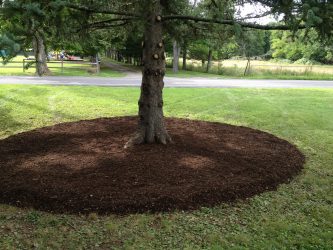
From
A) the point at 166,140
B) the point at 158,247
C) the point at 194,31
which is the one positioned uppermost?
the point at 194,31

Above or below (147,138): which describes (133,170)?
below

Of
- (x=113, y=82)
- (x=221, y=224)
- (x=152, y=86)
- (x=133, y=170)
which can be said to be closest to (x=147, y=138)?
(x=152, y=86)

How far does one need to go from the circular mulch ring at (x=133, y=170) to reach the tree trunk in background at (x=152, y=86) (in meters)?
0.25

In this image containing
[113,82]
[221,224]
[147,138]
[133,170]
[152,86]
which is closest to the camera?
[221,224]

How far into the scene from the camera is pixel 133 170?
20.2 ft

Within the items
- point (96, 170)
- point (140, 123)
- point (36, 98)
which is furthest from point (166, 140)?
point (36, 98)

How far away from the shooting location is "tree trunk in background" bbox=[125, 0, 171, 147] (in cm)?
684

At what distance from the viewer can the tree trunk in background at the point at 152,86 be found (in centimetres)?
684

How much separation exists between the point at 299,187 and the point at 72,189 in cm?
352

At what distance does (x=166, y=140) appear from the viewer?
7504mm

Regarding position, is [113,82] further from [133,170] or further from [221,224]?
[221,224]

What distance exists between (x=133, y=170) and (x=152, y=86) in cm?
168

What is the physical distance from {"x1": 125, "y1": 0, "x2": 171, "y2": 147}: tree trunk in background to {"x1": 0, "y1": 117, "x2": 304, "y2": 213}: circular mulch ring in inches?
9.7

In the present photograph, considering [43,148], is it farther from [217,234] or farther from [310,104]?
[310,104]
